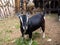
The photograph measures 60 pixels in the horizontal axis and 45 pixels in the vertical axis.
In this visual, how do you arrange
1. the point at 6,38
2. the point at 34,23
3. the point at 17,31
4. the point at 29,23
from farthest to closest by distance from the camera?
1. the point at 17,31
2. the point at 6,38
3. the point at 34,23
4. the point at 29,23

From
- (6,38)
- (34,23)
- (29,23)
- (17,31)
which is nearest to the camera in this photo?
(29,23)

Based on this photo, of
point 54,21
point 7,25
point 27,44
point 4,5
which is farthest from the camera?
point 4,5

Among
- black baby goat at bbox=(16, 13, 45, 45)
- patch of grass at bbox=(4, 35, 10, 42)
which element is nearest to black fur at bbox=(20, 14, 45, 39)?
black baby goat at bbox=(16, 13, 45, 45)

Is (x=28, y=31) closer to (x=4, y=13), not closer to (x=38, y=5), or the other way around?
(x=4, y=13)

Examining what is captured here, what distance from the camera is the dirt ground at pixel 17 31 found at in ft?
22.2

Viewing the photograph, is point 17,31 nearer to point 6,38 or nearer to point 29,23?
point 6,38

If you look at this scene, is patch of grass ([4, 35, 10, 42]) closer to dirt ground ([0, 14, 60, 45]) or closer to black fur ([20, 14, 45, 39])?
dirt ground ([0, 14, 60, 45])

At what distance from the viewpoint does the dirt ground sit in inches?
267

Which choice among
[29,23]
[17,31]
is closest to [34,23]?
[29,23]

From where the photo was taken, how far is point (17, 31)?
797 cm

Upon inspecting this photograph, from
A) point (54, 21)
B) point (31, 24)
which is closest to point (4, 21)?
point (54, 21)

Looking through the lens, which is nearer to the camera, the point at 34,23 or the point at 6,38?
the point at 34,23

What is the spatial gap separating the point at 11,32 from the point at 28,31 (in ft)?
5.43

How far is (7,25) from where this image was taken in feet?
29.1
